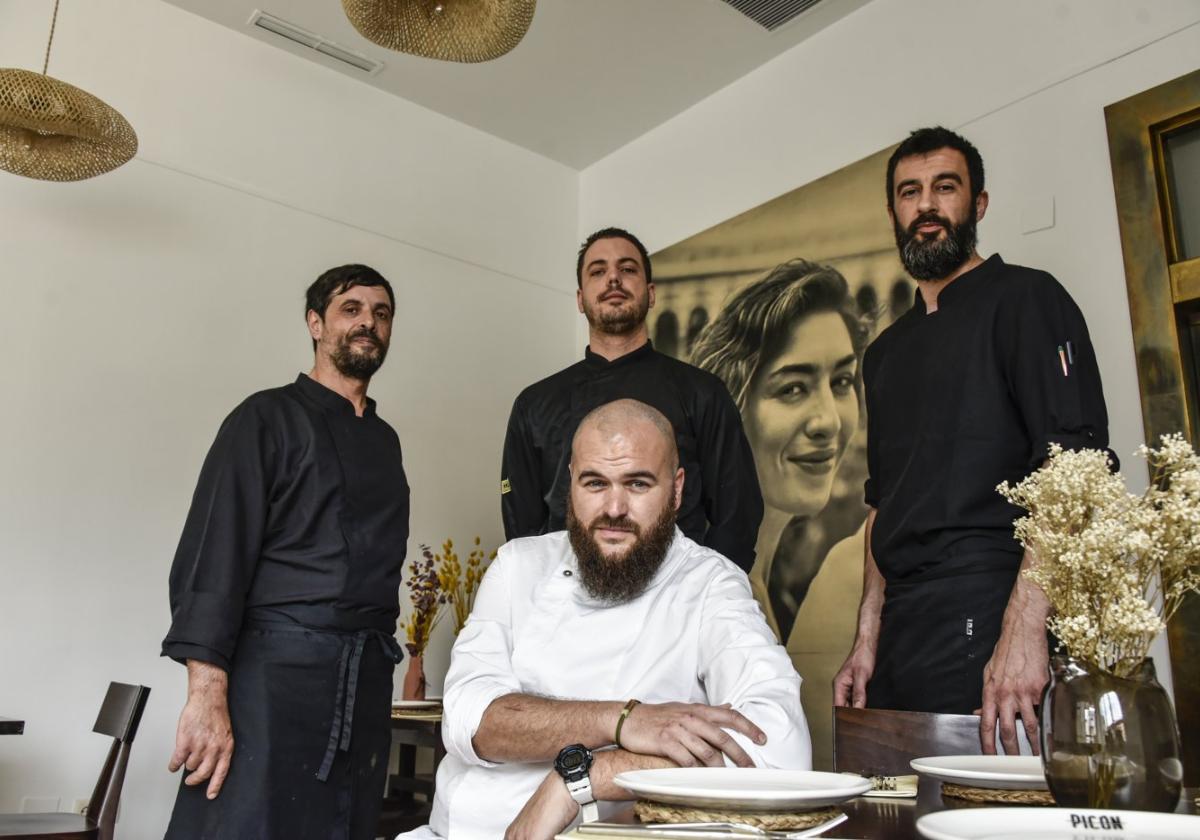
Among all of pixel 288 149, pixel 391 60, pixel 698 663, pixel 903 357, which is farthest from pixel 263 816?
pixel 391 60

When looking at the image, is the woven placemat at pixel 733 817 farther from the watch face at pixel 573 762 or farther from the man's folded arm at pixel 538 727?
the man's folded arm at pixel 538 727

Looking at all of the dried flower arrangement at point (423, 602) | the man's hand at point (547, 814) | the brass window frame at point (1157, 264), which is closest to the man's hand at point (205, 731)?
the man's hand at point (547, 814)

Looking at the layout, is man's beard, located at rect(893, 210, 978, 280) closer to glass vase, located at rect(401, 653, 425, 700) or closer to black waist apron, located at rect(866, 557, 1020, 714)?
black waist apron, located at rect(866, 557, 1020, 714)

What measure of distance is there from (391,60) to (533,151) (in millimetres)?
1072

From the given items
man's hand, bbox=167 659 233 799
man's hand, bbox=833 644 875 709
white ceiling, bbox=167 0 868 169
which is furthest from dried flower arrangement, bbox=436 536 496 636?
man's hand, bbox=833 644 875 709

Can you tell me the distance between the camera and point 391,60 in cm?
447

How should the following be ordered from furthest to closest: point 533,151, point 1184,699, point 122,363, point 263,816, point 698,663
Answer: point 533,151, point 122,363, point 1184,699, point 263,816, point 698,663

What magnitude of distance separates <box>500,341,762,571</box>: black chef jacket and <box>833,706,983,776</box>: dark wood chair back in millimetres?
1017

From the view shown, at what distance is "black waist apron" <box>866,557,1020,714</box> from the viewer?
6.14ft

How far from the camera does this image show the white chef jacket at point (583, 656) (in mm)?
1519

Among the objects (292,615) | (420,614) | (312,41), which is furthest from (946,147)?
(312,41)

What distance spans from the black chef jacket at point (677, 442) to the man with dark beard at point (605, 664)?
2.56 ft

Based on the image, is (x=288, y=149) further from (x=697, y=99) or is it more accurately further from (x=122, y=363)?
(x=697, y=99)

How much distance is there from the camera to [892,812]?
102 cm
